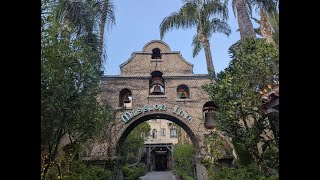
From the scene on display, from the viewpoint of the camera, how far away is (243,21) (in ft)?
38.8

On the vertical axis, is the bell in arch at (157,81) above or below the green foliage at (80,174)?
above

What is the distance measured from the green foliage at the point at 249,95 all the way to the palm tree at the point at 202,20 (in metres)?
7.78

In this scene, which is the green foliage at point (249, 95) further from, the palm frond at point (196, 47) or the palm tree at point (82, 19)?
the palm frond at point (196, 47)

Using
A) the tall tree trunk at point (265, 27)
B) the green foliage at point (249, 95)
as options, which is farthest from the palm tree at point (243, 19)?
the green foliage at point (249, 95)

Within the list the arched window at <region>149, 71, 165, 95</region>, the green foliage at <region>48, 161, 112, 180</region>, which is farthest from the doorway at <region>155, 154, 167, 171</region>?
the green foliage at <region>48, 161, 112, 180</region>

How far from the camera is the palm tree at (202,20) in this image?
17000mm

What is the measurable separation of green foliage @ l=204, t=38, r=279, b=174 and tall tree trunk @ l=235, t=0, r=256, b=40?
2193mm

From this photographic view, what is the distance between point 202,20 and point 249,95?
9.68 meters

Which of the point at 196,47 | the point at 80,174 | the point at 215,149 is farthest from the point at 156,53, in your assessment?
the point at 80,174

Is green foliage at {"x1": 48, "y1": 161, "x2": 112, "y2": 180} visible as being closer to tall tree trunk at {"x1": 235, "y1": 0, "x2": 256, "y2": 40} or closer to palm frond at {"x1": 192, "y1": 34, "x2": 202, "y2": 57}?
tall tree trunk at {"x1": 235, "y1": 0, "x2": 256, "y2": 40}

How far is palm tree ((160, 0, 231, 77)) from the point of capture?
17.0 meters

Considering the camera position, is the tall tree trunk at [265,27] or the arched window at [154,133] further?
the arched window at [154,133]
